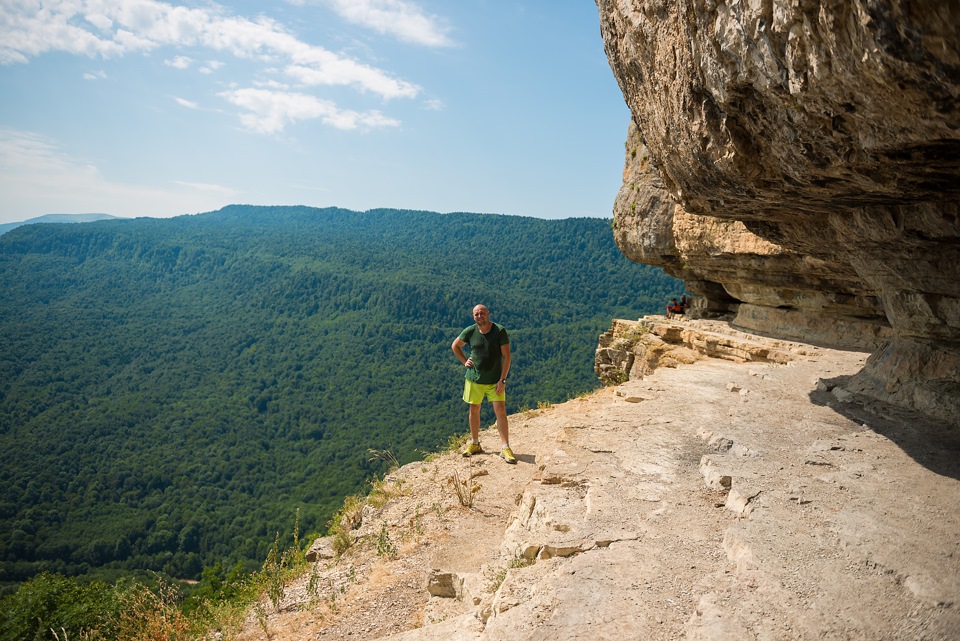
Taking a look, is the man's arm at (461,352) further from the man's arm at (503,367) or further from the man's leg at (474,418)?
the man's leg at (474,418)

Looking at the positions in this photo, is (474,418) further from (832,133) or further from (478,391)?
(832,133)

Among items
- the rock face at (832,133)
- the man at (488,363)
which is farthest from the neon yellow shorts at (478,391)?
the rock face at (832,133)

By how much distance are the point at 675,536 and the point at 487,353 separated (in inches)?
135

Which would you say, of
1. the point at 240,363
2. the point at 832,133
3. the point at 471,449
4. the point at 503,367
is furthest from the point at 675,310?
the point at 240,363

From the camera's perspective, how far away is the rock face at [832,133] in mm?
2629

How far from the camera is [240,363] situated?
379 feet

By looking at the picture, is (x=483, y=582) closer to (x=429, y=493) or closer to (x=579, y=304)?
(x=429, y=493)

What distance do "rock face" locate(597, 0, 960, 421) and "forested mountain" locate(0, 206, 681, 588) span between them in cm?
1045

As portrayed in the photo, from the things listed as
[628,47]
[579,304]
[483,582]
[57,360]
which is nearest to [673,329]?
[628,47]

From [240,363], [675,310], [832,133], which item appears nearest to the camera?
[832,133]

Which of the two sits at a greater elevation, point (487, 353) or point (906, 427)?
point (487, 353)

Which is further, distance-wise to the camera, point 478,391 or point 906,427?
point 478,391

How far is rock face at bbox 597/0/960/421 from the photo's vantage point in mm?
2629

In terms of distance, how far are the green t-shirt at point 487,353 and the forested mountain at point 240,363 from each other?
10132 mm
